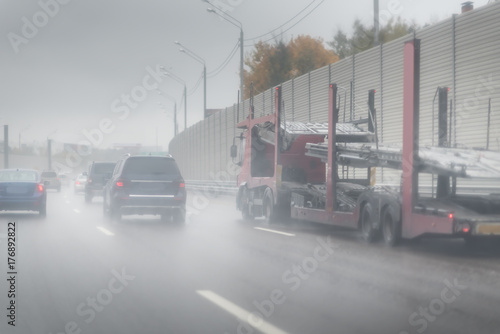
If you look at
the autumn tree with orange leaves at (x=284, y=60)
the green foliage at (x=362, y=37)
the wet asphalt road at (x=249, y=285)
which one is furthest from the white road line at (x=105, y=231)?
the autumn tree with orange leaves at (x=284, y=60)

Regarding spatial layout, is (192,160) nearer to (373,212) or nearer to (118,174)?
(118,174)

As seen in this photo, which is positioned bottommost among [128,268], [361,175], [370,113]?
[128,268]

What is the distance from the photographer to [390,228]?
14.0 metres

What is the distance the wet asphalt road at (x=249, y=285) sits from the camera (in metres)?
7.22

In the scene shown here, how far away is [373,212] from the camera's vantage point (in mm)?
14594

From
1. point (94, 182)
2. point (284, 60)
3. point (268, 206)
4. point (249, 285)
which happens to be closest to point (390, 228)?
point (249, 285)

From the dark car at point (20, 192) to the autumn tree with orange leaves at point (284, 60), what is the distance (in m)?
56.5

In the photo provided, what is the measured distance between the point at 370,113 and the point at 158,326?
12470 mm

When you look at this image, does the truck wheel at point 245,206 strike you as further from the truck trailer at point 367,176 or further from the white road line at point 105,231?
the white road line at point 105,231

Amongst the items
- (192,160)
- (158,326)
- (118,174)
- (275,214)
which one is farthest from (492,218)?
(192,160)

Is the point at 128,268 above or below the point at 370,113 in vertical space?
below

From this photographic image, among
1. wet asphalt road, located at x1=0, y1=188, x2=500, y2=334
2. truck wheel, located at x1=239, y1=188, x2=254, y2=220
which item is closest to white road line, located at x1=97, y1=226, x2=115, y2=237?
wet asphalt road, located at x1=0, y1=188, x2=500, y2=334

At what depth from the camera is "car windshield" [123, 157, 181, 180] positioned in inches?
811

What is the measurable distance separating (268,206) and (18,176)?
827 cm
